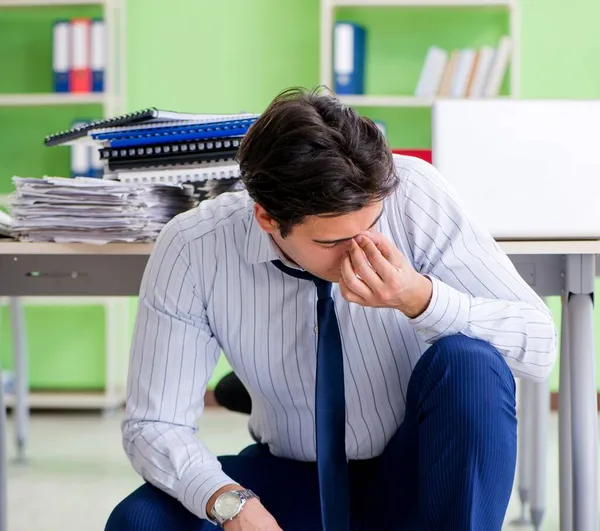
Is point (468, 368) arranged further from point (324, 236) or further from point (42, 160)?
point (42, 160)

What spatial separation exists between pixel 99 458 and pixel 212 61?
1675 millimetres

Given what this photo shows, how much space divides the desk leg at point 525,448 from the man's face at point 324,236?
1210mm

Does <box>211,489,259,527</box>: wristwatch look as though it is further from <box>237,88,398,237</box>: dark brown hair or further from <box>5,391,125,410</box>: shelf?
<box>5,391,125,410</box>: shelf

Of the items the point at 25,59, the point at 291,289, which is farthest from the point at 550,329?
the point at 25,59

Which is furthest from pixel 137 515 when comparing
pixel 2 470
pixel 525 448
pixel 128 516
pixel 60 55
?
pixel 60 55

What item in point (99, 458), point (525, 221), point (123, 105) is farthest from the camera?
point (123, 105)

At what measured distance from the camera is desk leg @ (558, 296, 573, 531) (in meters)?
1.56

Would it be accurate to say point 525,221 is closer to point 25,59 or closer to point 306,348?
point 306,348

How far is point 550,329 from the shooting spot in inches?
49.2

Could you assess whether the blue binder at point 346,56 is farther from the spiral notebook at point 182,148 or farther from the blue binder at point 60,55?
the spiral notebook at point 182,148

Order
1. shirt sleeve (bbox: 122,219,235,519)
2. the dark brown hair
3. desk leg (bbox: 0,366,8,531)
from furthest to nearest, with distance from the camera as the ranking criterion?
desk leg (bbox: 0,366,8,531), shirt sleeve (bbox: 122,219,235,519), the dark brown hair

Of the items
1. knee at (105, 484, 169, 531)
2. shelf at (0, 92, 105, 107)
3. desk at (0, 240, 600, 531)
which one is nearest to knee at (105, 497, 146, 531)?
knee at (105, 484, 169, 531)

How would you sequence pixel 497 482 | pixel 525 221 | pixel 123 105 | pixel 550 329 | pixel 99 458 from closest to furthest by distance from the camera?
pixel 497 482 < pixel 550 329 < pixel 525 221 < pixel 99 458 < pixel 123 105

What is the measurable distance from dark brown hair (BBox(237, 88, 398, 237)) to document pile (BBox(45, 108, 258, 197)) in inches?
19.5
